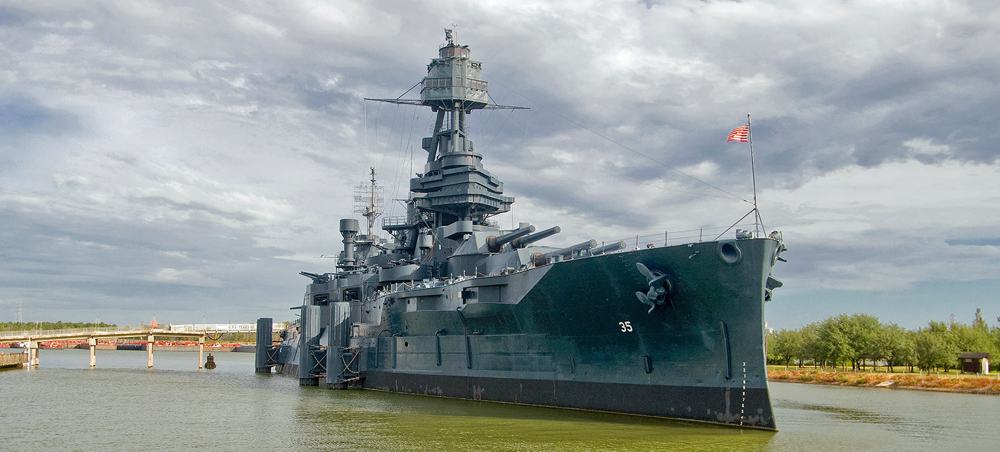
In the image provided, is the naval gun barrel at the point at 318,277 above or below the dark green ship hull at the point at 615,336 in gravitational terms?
above

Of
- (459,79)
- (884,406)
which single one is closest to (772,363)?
(884,406)

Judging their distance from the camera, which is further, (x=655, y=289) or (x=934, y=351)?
(x=934, y=351)

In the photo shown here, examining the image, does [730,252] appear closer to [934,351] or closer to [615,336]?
[615,336]

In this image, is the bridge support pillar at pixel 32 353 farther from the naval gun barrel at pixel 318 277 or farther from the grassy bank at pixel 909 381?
the grassy bank at pixel 909 381

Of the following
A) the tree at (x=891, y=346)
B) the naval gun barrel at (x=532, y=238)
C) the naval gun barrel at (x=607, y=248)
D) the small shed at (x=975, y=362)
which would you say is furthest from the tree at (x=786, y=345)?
the naval gun barrel at (x=607, y=248)

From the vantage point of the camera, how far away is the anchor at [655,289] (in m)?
19.6

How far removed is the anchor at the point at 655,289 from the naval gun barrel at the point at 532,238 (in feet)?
17.0

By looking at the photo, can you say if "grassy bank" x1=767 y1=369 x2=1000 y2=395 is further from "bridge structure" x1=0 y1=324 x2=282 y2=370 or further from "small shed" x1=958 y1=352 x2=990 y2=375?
"bridge structure" x1=0 y1=324 x2=282 y2=370

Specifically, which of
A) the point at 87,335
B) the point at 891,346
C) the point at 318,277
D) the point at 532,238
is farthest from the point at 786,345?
the point at 87,335

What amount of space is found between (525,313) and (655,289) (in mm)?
6075

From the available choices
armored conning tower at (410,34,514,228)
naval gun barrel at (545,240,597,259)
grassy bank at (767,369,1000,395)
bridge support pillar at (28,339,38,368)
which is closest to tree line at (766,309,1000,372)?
grassy bank at (767,369,1000,395)

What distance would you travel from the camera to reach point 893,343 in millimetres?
46438

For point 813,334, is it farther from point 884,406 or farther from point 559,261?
point 559,261

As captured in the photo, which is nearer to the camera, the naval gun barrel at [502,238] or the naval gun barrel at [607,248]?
the naval gun barrel at [607,248]
